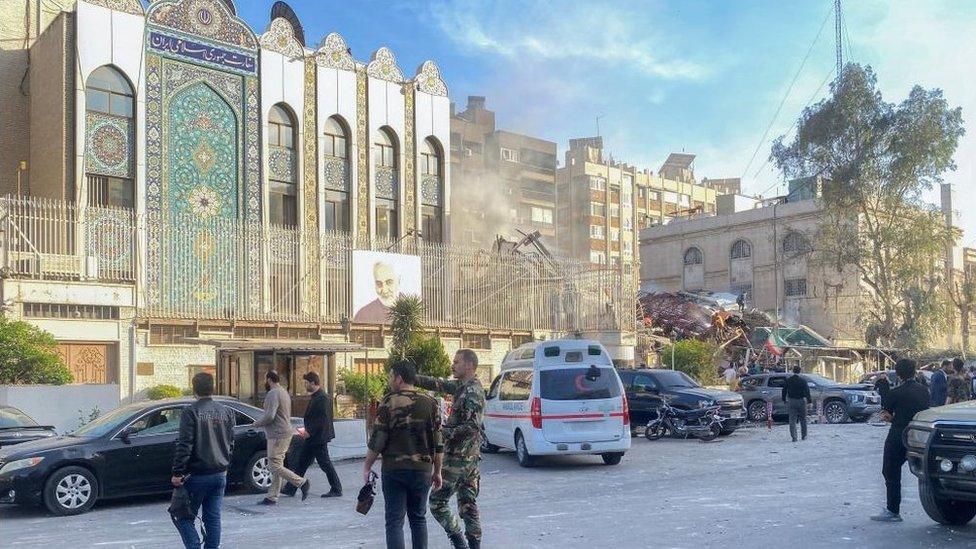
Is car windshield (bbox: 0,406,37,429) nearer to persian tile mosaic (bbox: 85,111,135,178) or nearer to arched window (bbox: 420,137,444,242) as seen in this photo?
persian tile mosaic (bbox: 85,111,135,178)

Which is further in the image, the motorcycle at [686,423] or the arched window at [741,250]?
the arched window at [741,250]

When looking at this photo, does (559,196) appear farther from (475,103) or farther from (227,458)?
(227,458)

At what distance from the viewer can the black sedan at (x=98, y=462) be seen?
11938 millimetres

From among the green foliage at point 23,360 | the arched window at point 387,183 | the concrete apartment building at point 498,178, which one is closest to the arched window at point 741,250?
the concrete apartment building at point 498,178

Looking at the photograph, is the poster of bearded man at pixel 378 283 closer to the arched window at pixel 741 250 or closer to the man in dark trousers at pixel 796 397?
the man in dark trousers at pixel 796 397

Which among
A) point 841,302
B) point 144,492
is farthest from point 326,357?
point 841,302

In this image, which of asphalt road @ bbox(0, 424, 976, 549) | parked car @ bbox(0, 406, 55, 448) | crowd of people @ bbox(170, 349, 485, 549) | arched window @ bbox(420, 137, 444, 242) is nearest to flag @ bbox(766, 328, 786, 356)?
arched window @ bbox(420, 137, 444, 242)

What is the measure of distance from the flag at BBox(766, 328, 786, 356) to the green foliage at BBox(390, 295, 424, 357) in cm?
1937

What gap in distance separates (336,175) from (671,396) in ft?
53.3

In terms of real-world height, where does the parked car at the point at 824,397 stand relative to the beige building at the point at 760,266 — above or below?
below

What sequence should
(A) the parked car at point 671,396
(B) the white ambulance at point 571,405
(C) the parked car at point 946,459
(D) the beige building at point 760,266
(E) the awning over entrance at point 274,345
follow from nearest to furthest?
(C) the parked car at point 946,459, (B) the white ambulance at point 571,405, (A) the parked car at point 671,396, (E) the awning over entrance at point 274,345, (D) the beige building at point 760,266

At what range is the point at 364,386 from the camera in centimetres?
2692

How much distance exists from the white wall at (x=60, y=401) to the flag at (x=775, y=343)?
98.0 ft

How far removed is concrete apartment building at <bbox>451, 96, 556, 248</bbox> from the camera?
2525 inches
